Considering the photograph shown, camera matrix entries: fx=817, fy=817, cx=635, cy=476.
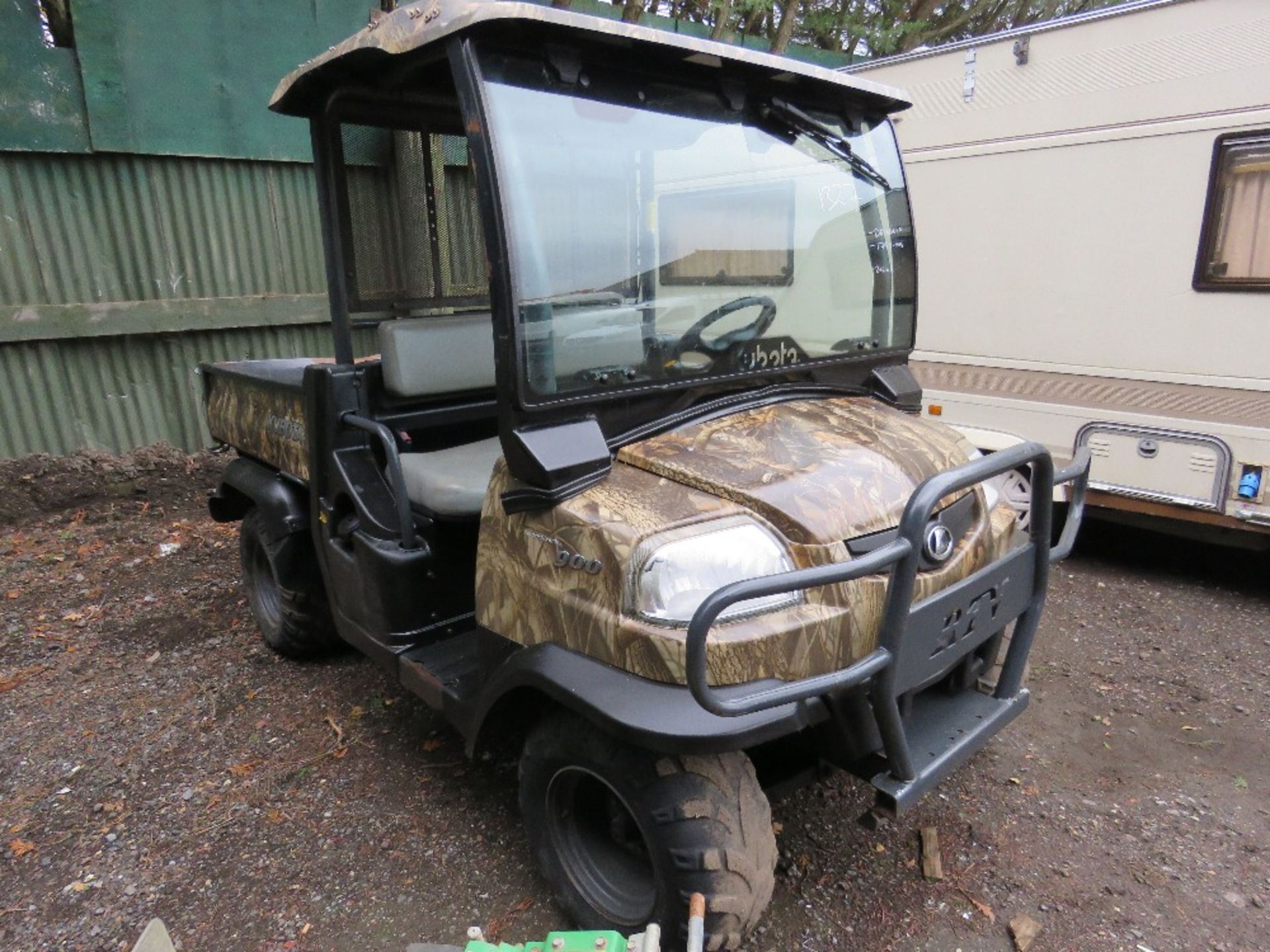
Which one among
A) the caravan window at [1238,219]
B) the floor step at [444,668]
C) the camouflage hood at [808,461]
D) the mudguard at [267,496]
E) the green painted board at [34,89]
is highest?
the green painted board at [34,89]

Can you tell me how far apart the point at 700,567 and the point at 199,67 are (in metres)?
6.26

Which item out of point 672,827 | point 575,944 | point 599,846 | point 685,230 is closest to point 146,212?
point 685,230

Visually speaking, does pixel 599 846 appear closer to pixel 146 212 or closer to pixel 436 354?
pixel 436 354

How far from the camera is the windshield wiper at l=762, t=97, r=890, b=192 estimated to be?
2.57m

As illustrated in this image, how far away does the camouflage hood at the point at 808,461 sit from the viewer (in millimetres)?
2062

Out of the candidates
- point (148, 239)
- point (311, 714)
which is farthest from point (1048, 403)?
point (148, 239)

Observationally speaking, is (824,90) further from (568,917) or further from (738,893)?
(568,917)

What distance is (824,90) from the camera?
2.66m

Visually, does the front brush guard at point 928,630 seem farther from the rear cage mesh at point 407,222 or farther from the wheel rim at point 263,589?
the wheel rim at point 263,589

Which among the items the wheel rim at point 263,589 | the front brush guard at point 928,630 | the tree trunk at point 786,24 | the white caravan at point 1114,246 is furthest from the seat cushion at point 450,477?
the tree trunk at point 786,24

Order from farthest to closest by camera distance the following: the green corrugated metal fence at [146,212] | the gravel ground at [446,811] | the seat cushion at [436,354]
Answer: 1. the green corrugated metal fence at [146,212]
2. the seat cushion at [436,354]
3. the gravel ground at [446,811]

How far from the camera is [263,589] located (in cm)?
414

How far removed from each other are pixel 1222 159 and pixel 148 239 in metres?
7.03

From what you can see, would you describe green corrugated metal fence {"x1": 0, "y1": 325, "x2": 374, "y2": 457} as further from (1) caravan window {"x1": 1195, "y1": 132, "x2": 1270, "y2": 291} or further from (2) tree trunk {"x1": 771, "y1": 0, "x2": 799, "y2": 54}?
(1) caravan window {"x1": 1195, "y1": 132, "x2": 1270, "y2": 291}
